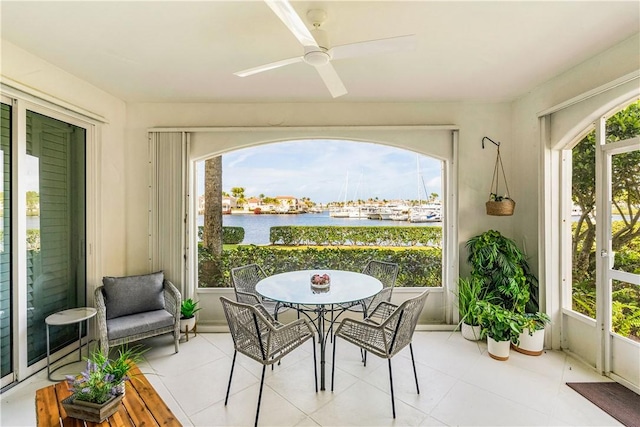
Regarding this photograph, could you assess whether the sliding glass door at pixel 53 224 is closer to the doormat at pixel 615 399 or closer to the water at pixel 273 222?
the water at pixel 273 222

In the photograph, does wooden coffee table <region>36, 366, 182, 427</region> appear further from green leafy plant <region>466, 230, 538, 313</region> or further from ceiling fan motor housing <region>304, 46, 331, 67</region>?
green leafy plant <region>466, 230, 538, 313</region>

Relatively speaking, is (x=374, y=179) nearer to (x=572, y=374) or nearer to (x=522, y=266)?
(x=522, y=266)

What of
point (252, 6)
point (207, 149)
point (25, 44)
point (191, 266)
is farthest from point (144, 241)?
point (252, 6)

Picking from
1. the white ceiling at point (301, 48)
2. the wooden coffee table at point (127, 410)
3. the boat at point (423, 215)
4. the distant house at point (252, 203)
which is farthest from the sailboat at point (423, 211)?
the wooden coffee table at point (127, 410)

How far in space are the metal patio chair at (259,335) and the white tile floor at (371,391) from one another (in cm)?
19

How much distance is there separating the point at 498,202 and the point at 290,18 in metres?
2.77

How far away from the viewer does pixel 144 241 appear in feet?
11.6

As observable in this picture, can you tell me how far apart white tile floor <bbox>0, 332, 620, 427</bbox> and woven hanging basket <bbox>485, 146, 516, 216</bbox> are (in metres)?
1.42

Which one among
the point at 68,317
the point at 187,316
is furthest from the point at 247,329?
the point at 68,317

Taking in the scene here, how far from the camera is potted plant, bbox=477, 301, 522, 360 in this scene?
9.00ft

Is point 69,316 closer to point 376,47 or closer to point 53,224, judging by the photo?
point 53,224

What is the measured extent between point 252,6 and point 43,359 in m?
3.46

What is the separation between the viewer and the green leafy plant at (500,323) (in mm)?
2744

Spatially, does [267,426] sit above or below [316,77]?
below
